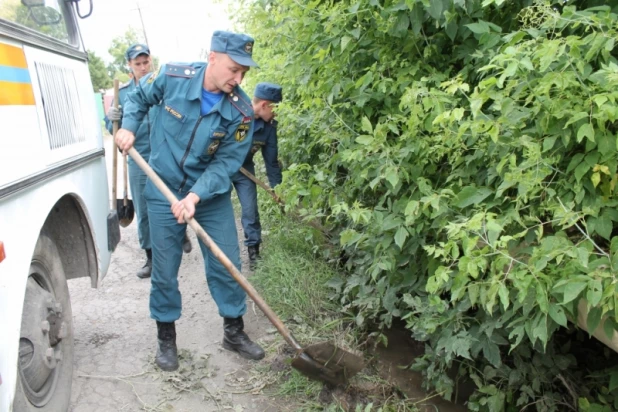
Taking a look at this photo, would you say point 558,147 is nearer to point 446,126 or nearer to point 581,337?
point 446,126

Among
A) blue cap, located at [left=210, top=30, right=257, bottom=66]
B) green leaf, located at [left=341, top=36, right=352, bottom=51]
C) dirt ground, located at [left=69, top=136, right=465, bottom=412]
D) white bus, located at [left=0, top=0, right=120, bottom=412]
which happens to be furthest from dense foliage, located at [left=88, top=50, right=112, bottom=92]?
green leaf, located at [left=341, top=36, right=352, bottom=51]

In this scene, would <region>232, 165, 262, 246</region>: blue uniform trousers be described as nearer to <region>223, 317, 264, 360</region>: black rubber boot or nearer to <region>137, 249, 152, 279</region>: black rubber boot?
<region>137, 249, 152, 279</region>: black rubber boot

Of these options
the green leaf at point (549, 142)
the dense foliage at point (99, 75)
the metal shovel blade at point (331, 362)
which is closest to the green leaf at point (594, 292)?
the green leaf at point (549, 142)

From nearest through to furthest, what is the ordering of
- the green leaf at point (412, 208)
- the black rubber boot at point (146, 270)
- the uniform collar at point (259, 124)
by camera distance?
the green leaf at point (412, 208)
the black rubber boot at point (146, 270)
the uniform collar at point (259, 124)

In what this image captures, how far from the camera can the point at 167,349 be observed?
3.26 meters

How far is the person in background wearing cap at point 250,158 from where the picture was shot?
4.65m

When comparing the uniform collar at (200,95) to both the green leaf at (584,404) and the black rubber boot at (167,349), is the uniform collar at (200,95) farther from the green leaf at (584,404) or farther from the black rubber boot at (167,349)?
the green leaf at (584,404)

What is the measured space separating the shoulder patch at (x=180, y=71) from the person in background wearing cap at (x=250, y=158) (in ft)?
4.93

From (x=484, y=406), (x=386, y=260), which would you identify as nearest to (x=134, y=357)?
(x=386, y=260)

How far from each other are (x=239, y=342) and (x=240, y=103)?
1.52 meters

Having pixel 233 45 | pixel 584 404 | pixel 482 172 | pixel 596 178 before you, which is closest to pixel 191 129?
pixel 233 45

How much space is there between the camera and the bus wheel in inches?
90.3

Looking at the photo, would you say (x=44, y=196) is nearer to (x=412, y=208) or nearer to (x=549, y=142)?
(x=412, y=208)

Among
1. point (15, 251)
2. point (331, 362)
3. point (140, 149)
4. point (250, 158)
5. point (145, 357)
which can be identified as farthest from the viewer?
point (250, 158)
